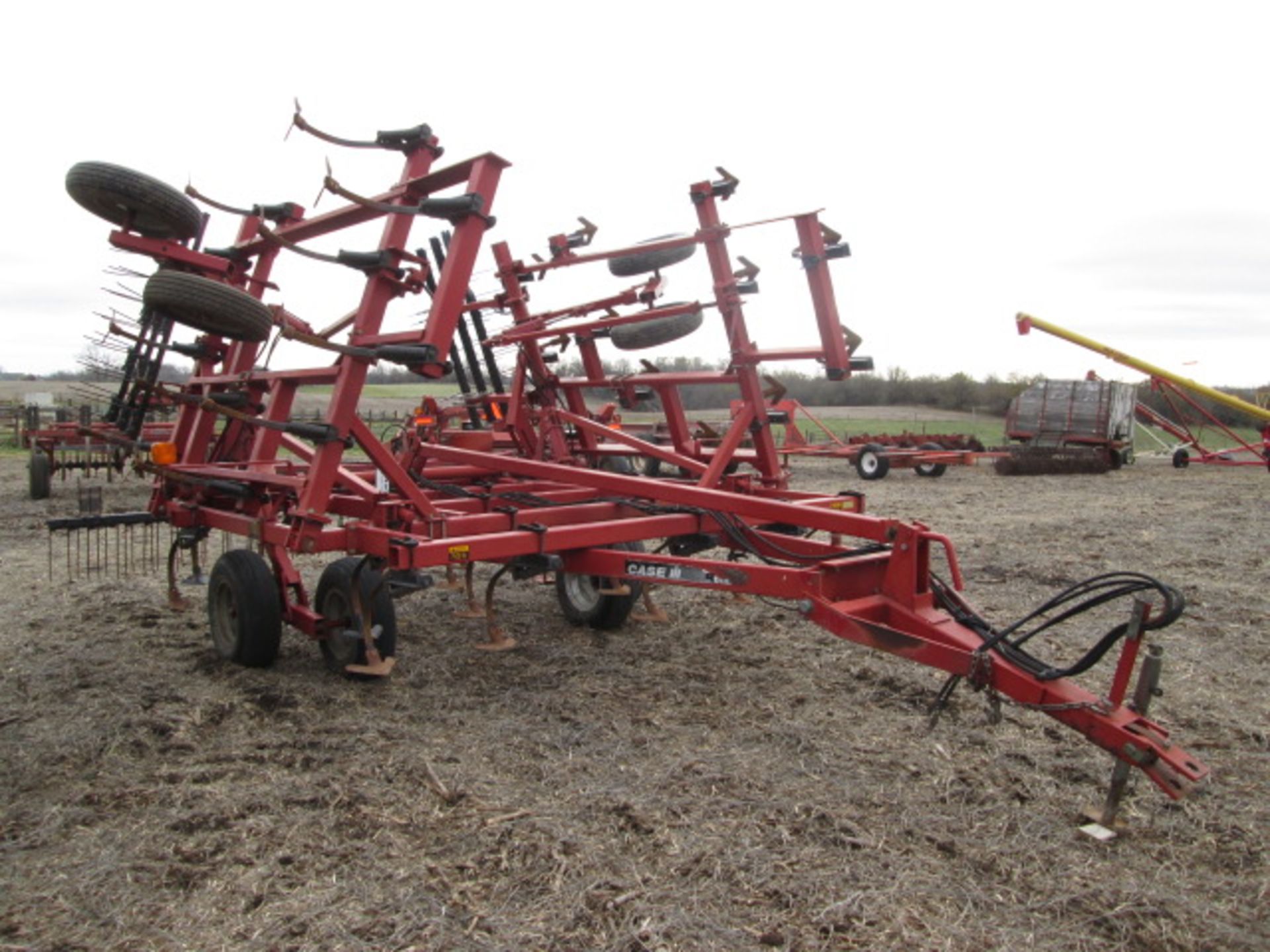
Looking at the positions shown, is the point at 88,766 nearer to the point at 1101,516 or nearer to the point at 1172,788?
the point at 1172,788

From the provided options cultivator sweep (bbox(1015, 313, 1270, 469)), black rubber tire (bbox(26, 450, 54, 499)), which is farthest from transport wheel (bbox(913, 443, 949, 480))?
black rubber tire (bbox(26, 450, 54, 499))

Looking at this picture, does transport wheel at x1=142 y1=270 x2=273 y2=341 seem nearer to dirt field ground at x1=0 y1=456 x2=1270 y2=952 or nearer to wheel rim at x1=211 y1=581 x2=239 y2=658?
wheel rim at x1=211 y1=581 x2=239 y2=658

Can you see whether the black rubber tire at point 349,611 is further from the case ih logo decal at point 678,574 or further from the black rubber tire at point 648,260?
the black rubber tire at point 648,260

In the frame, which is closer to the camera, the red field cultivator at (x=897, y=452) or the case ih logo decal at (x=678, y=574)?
the case ih logo decal at (x=678, y=574)

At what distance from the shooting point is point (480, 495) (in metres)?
5.20

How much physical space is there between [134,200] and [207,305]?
1.08 m

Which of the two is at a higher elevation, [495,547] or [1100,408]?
[1100,408]

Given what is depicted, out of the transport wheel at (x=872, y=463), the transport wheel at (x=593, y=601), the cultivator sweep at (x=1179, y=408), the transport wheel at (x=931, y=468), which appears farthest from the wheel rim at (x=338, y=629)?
the cultivator sweep at (x=1179, y=408)

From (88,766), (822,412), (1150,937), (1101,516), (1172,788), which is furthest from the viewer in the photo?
Result: (822,412)

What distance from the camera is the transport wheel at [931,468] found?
17.6 metres

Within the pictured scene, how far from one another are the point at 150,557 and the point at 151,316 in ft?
10.7

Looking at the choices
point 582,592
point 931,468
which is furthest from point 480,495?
point 931,468

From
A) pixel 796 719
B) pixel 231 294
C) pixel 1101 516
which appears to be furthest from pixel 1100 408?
pixel 231 294

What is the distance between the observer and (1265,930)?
238 cm
